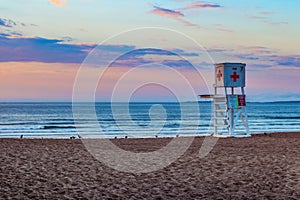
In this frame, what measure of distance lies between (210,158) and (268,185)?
3.35 m

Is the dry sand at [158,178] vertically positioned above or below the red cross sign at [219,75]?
below

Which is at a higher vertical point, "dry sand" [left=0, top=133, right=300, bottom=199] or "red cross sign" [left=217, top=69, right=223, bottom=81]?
"red cross sign" [left=217, top=69, right=223, bottom=81]

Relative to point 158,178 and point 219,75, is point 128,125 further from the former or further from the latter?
point 158,178

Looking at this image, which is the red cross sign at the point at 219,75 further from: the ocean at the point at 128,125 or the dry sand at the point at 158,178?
the ocean at the point at 128,125

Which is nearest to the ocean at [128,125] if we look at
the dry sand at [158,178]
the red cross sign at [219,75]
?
the red cross sign at [219,75]

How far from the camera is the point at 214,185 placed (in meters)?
7.69

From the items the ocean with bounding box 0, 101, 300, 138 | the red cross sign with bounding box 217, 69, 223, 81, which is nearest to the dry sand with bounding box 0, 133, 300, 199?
the red cross sign with bounding box 217, 69, 223, 81

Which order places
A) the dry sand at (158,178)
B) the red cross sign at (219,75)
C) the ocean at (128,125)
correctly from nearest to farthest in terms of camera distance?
the dry sand at (158,178) → the red cross sign at (219,75) → the ocean at (128,125)

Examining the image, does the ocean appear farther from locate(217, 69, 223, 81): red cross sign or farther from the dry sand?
the dry sand

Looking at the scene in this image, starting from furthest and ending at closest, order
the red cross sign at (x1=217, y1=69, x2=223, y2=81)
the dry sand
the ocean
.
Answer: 1. the ocean
2. the red cross sign at (x1=217, y1=69, x2=223, y2=81)
3. the dry sand

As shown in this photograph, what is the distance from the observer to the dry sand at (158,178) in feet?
23.0

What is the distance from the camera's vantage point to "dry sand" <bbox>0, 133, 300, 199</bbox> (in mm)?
6996

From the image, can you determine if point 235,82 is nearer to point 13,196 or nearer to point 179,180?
point 179,180

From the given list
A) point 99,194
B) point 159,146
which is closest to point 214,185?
Result: point 99,194
